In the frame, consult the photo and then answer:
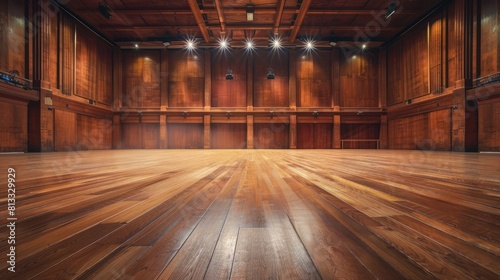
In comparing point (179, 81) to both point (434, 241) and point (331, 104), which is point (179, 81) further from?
point (434, 241)

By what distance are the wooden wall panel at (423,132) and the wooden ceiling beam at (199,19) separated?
10.7 m

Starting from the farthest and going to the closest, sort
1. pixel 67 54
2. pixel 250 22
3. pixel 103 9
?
pixel 250 22
pixel 67 54
pixel 103 9

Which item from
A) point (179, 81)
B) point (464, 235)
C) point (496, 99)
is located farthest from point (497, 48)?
point (179, 81)

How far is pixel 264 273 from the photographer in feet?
2.15

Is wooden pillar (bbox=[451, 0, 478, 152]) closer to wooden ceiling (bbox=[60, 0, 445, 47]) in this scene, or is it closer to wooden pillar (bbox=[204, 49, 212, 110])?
wooden ceiling (bbox=[60, 0, 445, 47])

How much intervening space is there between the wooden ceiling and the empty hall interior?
96 mm

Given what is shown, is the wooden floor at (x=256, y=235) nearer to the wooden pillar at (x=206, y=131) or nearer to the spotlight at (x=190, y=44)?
the wooden pillar at (x=206, y=131)

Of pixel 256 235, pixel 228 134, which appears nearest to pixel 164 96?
pixel 228 134

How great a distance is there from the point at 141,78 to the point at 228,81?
4.90 m

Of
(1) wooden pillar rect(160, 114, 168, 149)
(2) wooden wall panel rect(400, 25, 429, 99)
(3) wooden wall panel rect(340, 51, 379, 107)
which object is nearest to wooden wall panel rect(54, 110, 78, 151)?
(1) wooden pillar rect(160, 114, 168, 149)

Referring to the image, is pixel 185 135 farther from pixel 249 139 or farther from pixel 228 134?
pixel 249 139

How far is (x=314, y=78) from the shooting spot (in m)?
14.5

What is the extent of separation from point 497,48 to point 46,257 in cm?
1213

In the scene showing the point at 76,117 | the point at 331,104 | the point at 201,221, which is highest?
the point at 331,104
